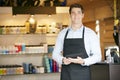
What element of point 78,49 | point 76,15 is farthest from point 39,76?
point 76,15

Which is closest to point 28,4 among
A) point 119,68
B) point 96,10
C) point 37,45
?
point 37,45

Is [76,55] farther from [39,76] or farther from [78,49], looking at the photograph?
[39,76]

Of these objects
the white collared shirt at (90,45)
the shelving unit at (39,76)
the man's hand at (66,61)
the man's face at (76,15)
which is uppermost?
the man's face at (76,15)

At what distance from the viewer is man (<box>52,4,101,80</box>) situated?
267cm

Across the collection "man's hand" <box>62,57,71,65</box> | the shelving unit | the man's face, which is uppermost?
the man's face

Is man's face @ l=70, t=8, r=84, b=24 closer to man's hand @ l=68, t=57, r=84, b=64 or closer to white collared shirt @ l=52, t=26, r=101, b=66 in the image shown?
white collared shirt @ l=52, t=26, r=101, b=66

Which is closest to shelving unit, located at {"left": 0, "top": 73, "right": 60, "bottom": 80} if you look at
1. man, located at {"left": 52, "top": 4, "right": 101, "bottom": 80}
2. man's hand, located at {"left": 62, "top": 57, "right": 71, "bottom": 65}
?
man, located at {"left": 52, "top": 4, "right": 101, "bottom": 80}

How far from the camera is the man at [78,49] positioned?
2672mm

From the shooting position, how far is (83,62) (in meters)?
2.63

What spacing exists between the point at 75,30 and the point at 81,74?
39 centimetres

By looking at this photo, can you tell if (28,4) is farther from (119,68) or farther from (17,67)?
(119,68)

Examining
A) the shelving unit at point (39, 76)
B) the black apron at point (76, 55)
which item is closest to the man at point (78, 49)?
the black apron at point (76, 55)

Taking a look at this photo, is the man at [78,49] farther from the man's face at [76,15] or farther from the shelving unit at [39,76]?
the shelving unit at [39,76]

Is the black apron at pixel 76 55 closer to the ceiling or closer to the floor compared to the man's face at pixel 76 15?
closer to the floor
